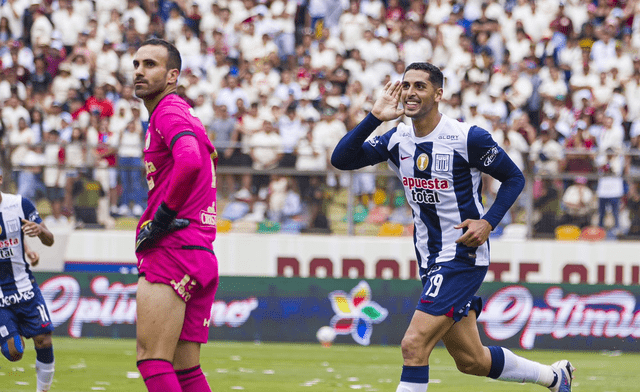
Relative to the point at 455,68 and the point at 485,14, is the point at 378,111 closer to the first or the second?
the point at 455,68

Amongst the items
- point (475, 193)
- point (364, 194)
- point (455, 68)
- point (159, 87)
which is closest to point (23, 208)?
point (159, 87)

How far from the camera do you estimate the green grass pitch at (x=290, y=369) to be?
31.6 feet

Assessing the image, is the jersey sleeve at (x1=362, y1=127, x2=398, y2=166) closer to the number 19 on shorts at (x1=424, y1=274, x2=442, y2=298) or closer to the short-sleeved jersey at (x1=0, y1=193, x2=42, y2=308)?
the number 19 on shorts at (x1=424, y1=274, x2=442, y2=298)

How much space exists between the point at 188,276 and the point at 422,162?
2033mm

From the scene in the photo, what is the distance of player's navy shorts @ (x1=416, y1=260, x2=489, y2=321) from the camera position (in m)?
6.29

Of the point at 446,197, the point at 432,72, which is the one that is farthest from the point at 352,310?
the point at 432,72

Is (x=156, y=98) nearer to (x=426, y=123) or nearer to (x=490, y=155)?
(x=426, y=123)

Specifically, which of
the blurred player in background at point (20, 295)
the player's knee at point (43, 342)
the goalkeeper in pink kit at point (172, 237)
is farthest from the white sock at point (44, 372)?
the goalkeeper in pink kit at point (172, 237)

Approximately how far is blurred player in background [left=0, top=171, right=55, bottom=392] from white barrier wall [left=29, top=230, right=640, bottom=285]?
6.07 meters

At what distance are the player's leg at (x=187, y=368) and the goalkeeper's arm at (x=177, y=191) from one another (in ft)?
2.14

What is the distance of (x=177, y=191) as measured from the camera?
203 inches

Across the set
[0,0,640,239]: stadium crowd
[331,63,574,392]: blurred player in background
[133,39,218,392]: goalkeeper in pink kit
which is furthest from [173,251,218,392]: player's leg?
[0,0,640,239]: stadium crowd

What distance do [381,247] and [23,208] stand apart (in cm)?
711

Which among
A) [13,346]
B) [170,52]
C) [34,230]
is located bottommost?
[13,346]
